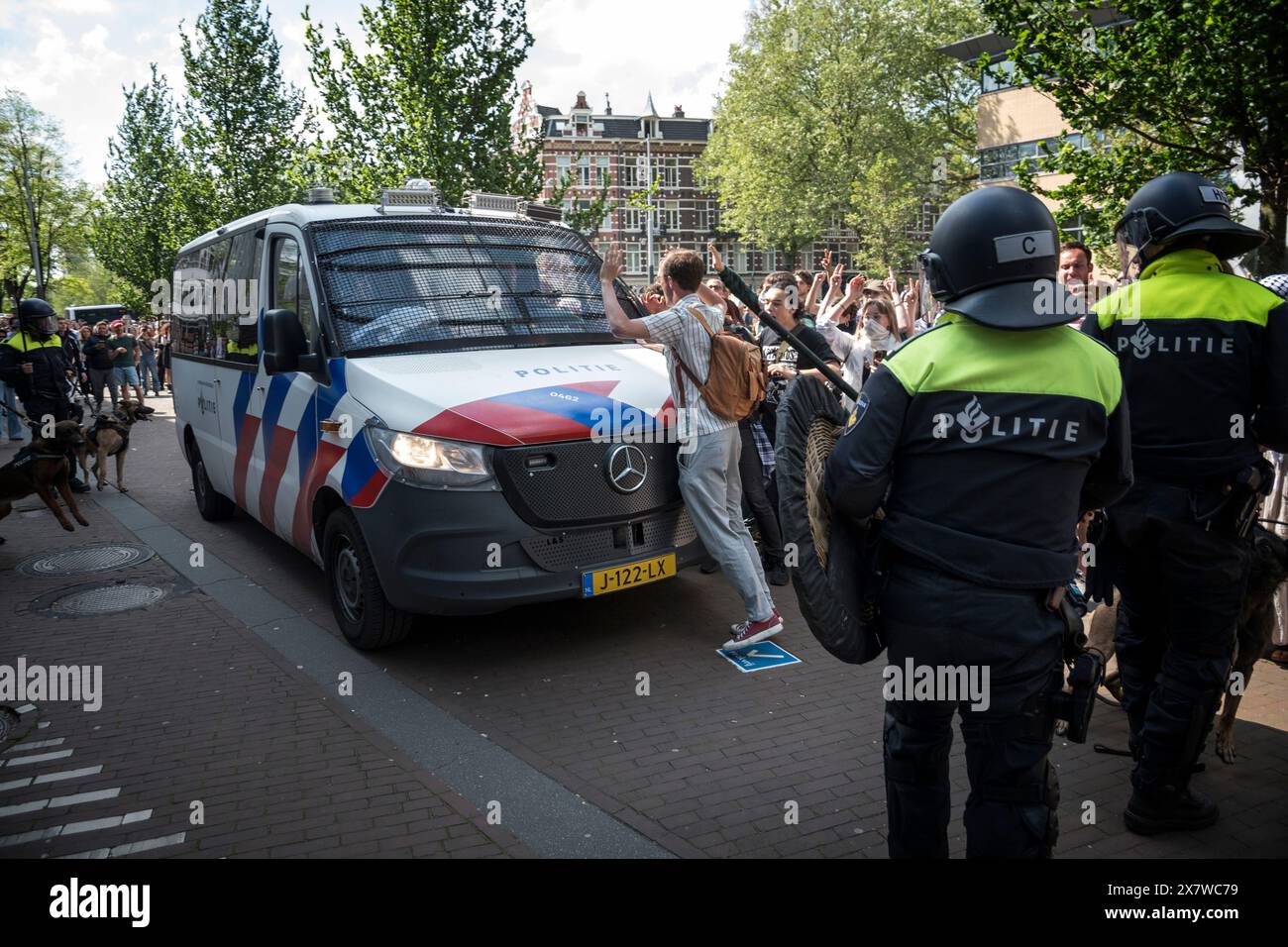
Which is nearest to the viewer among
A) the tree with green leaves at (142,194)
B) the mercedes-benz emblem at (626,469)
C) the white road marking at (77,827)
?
the white road marking at (77,827)

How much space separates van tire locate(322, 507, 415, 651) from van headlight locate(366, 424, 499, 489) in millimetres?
637

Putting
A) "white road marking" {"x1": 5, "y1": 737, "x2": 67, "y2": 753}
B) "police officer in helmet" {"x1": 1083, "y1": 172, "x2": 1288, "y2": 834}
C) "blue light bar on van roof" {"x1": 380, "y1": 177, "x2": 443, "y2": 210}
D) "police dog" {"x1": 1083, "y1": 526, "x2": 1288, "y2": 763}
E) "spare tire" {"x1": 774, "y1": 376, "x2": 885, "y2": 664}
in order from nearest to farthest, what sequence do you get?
"spare tire" {"x1": 774, "y1": 376, "x2": 885, "y2": 664}
"police officer in helmet" {"x1": 1083, "y1": 172, "x2": 1288, "y2": 834}
"police dog" {"x1": 1083, "y1": 526, "x2": 1288, "y2": 763}
"white road marking" {"x1": 5, "y1": 737, "x2": 67, "y2": 753}
"blue light bar on van roof" {"x1": 380, "y1": 177, "x2": 443, "y2": 210}

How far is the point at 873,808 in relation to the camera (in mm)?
3748

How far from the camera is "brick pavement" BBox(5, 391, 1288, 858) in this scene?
357 centimetres

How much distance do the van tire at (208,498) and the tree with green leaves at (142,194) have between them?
2730 cm

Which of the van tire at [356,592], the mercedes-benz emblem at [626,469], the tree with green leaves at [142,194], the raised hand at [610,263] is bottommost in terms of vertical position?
the van tire at [356,592]

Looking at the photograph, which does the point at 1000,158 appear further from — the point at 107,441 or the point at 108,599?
the point at 108,599

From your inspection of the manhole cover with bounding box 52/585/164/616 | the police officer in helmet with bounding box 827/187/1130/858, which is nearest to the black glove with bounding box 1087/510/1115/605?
the police officer in helmet with bounding box 827/187/1130/858

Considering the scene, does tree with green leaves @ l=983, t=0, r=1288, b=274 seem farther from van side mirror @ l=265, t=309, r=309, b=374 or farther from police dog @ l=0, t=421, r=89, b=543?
police dog @ l=0, t=421, r=89, b=543

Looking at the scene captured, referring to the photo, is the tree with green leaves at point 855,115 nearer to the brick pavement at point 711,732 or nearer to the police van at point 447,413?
the police van at point 447,413

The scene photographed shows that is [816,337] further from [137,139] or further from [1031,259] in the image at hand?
[137,139]

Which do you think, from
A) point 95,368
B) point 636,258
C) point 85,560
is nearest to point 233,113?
point 95,368

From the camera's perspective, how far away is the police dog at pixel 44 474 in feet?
28.1

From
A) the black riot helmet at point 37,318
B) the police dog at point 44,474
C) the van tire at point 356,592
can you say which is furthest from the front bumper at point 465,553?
the black riot helmet at point 37,318
